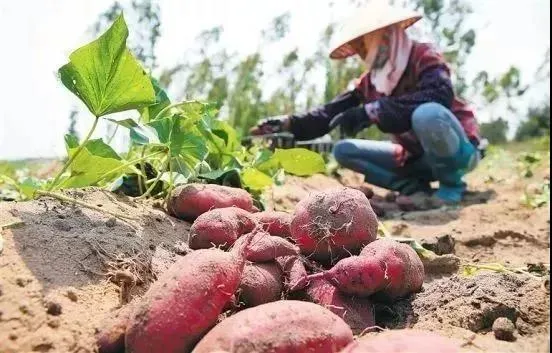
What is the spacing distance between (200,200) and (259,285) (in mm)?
523

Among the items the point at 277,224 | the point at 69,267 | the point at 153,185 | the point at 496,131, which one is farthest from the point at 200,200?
the point at 496,131

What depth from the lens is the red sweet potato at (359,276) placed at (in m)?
1.20

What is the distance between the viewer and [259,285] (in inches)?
47.3

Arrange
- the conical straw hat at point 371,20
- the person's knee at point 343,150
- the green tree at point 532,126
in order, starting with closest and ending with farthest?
1. the conical straw hat at point 371,20
2. the person's knee at point 343,150
3. the green tree at point 532,126

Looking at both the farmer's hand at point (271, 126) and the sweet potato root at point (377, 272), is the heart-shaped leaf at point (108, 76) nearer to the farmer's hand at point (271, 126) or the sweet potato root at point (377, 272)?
the sweet potato root at point (377, 272)

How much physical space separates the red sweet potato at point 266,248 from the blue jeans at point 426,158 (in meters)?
2.82

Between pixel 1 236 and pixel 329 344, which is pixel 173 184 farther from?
pixel 329 344

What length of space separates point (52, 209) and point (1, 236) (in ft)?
0.80

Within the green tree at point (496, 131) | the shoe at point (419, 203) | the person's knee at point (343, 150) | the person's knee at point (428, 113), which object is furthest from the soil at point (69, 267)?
the green tree at point (496, 131)

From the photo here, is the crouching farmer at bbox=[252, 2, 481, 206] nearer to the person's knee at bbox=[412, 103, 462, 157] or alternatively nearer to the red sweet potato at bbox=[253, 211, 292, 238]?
the person's knee at bbox=[412, 103, 462, 157]

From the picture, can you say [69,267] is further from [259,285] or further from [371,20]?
[371,20]

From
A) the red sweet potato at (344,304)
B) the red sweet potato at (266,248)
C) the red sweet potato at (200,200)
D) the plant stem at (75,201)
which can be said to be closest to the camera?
the red sweet potato at (344,304)

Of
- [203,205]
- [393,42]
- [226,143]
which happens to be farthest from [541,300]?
[393,42]

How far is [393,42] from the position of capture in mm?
4008
